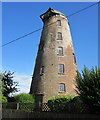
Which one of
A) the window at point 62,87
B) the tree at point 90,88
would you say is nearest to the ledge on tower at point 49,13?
the window at point 62,87

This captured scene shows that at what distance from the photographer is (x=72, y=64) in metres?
31.5

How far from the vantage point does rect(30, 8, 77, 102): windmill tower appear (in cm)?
2950

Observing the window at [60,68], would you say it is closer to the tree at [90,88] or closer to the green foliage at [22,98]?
the green foliage at [22,98]

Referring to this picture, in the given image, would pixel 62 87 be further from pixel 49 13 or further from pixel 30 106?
pixel 49 13

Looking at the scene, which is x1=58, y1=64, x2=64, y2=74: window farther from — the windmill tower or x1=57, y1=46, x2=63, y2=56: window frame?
x1=57, y1=46, x2=63, y2=56: window frame

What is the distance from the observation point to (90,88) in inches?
383

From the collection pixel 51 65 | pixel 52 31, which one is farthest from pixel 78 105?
pixel 52 31

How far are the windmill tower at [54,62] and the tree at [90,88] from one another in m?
18.9

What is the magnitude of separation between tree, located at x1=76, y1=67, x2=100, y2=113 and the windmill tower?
18.9 m

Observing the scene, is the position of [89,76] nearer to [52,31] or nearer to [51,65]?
[51,65]

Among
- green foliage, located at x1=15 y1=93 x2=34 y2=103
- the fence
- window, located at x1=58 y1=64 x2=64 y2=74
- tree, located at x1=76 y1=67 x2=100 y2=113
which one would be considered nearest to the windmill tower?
window, located at x1=58 y1=64 x2=64 y2=74

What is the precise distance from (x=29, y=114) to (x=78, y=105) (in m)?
3.79

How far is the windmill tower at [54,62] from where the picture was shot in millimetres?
29505

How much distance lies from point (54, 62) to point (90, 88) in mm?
21430
